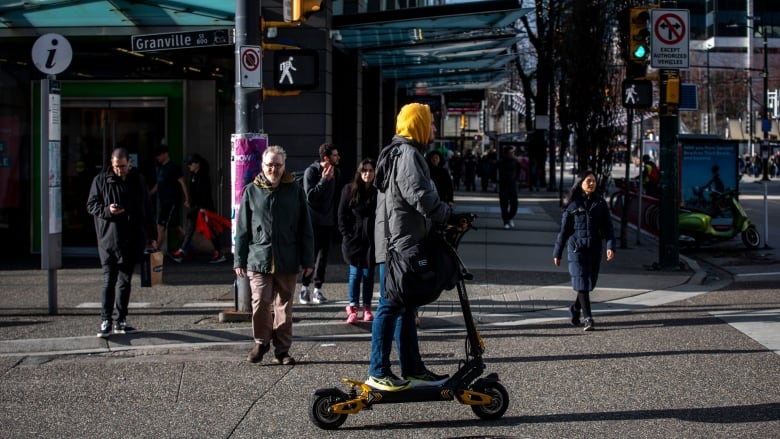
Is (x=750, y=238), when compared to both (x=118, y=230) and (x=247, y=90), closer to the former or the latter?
(x=247, y=90)

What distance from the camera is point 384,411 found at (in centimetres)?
681

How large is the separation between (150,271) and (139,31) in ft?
20.7

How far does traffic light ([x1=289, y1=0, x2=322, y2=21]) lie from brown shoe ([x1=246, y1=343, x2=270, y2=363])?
143 inches

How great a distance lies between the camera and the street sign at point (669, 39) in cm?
1471

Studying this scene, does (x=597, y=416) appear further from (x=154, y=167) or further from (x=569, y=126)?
(x=569, y=126)

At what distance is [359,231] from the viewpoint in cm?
1018

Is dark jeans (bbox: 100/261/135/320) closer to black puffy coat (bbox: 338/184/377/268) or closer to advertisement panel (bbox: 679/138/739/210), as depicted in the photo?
black puffy coat (bbox: 338/184/377/268)

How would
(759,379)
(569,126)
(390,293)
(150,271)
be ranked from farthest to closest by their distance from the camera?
(569,126) < (150,271) < (759,379) < (390,293)

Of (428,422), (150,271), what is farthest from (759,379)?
(150,271)

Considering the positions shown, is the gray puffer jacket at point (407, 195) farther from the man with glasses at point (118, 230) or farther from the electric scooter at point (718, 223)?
the electric scooter at point (718, 223)

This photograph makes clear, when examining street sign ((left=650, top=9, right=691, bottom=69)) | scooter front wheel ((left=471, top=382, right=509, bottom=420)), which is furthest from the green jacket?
street sign ((left=650, top=9, right=691, bottom=69))

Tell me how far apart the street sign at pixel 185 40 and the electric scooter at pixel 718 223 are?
1058cm

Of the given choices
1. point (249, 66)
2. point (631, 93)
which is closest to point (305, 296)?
point (249, 66)

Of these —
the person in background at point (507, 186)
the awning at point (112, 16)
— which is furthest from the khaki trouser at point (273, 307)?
the person in background at point (507, 186)
